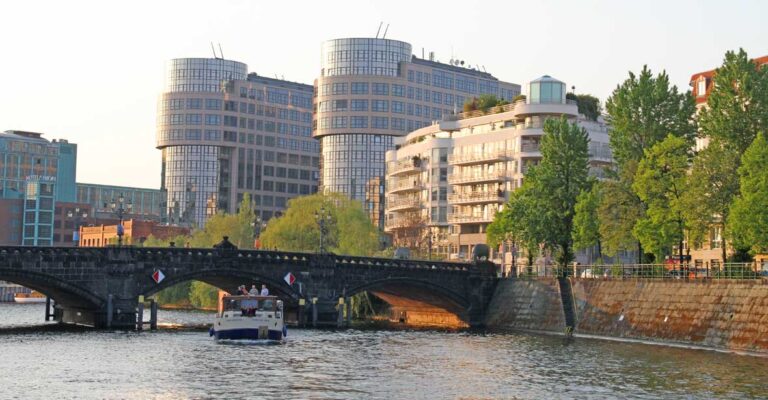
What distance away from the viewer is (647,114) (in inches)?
4756

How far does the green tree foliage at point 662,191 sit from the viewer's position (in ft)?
365

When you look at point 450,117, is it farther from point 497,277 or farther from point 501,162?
point 497,277

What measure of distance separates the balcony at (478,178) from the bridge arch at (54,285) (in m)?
71.4

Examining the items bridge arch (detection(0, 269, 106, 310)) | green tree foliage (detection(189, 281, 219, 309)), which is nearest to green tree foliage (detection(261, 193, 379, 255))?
green tree foliage (detection(189, 281, 219, 309))

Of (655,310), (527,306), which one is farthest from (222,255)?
(655,310)

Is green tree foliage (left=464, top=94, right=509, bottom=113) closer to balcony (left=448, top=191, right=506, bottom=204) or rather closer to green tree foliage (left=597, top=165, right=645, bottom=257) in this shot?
balcony (left=448, top=191, right=506, bottom=204)

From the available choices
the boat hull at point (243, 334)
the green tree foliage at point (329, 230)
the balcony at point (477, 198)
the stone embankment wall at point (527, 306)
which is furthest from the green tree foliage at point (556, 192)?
the balcony at point (477, 198)

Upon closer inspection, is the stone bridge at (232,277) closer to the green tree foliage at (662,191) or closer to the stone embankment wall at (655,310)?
the stone embankment wall at (655,310)

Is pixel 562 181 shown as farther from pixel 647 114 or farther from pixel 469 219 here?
pixel 469 219

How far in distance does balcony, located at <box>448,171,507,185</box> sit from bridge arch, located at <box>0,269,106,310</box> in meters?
71.4

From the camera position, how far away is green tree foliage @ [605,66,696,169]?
120m

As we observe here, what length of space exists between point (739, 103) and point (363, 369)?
5176cm

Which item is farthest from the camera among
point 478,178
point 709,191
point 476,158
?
point 476,158

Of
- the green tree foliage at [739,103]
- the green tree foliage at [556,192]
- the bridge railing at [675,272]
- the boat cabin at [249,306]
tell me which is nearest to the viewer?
the bridge railing at [675,272]
